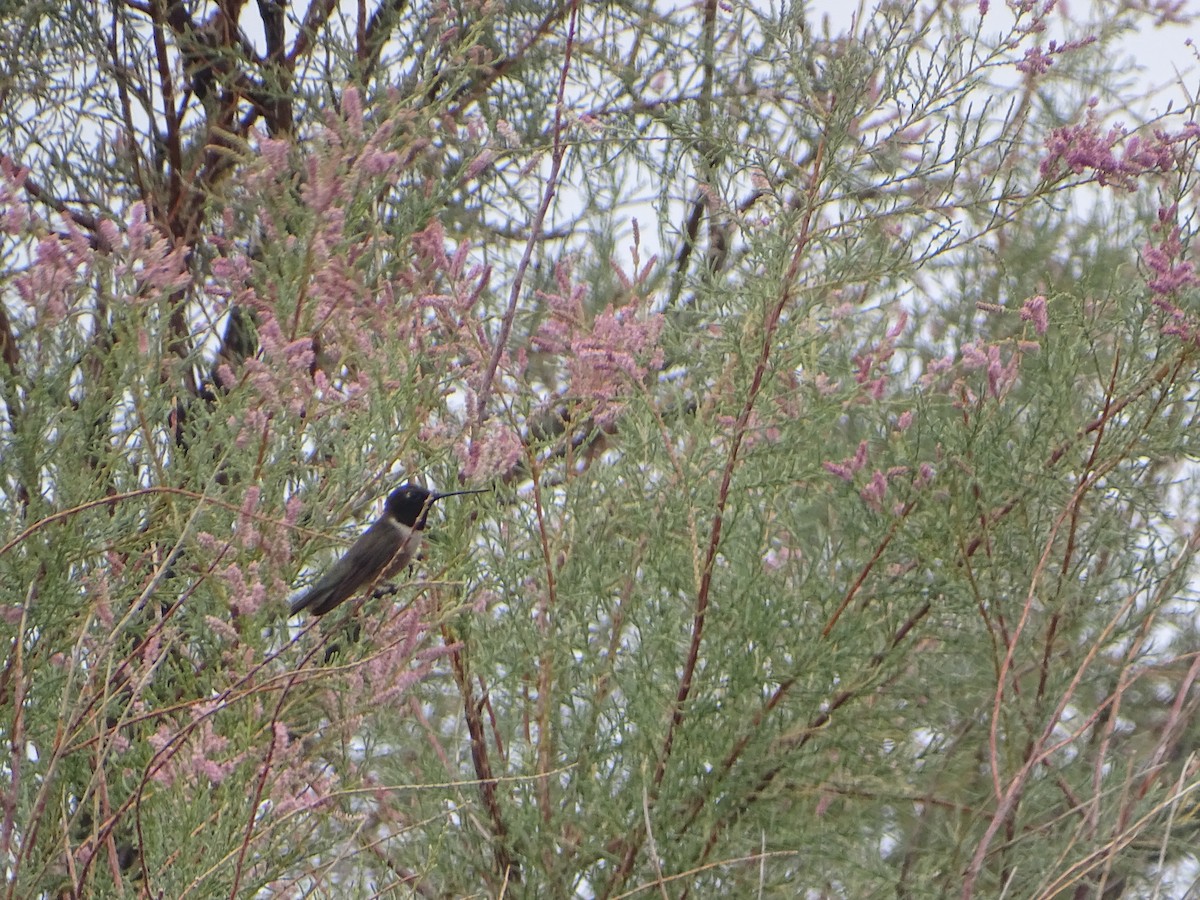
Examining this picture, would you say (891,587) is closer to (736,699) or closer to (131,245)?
(736,699)

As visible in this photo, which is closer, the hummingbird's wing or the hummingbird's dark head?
the hummingbird's wing

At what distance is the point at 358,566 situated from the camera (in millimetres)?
3070

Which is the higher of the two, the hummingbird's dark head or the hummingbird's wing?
the hummingbird's dark head

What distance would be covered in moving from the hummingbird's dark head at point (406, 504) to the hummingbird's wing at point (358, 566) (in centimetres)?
Result: 3

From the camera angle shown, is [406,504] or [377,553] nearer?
[377,553]

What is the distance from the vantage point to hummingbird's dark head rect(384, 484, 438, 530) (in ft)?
10.3

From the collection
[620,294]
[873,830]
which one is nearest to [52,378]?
[873,830]

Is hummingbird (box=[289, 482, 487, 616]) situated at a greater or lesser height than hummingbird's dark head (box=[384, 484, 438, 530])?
lesser

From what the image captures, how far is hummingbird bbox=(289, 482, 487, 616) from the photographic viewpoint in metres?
3.01

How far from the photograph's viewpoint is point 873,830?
313 cm

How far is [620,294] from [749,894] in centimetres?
287

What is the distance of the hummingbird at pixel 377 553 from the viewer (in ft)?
9.87

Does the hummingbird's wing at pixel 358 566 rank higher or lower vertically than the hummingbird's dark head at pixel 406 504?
lower

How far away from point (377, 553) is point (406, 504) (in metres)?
0.16
